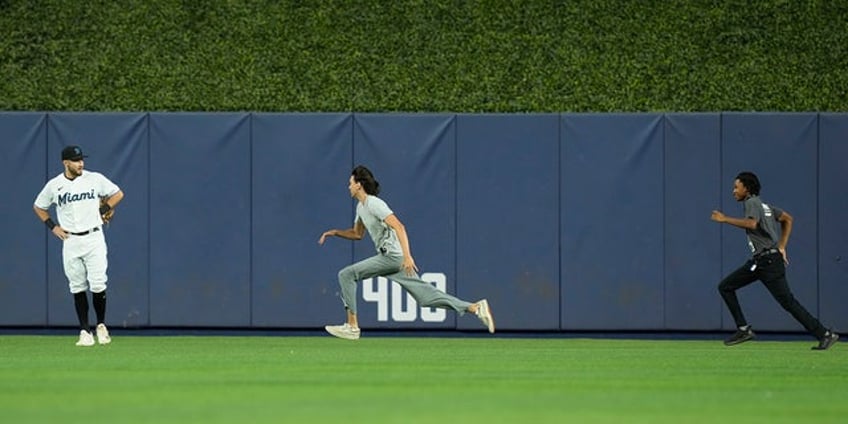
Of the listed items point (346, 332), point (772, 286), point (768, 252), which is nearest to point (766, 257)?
point (768, 252)

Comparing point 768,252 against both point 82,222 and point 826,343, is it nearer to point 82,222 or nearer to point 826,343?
point 826,343

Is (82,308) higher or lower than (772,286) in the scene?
lower

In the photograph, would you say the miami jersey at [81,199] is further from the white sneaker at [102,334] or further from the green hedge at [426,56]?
the green hedge at [426,56]

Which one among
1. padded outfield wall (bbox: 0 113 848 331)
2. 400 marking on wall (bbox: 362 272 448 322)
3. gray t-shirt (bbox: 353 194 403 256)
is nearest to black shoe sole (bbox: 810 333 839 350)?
padded outfield wall (bbox: 0 113 848 331)

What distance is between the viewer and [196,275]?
69.2ft

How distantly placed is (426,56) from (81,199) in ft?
24.4

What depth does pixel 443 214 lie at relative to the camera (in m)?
20.9

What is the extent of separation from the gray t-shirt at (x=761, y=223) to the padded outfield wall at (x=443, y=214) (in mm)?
2239

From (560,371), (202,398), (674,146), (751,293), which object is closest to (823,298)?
(751,293)

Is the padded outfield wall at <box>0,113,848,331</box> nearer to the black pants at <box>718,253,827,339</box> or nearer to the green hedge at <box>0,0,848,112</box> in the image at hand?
the black pants at <box>718,253,827,339</box>

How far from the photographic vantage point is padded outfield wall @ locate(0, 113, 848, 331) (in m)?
20.7

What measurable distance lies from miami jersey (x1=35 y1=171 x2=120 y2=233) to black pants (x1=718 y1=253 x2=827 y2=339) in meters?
7.06

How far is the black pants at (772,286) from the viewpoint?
58.9 ft

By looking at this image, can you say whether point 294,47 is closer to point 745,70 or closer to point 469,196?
point 469,196
